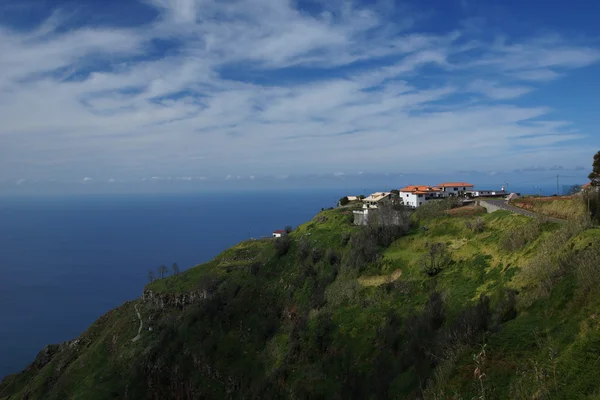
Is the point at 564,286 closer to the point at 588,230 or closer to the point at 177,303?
the point at 588,230

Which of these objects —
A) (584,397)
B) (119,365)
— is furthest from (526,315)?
(119,365)

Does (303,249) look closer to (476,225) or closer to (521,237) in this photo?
(476,225)

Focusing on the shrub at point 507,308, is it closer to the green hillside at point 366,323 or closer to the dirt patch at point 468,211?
the green hillside at point 366,323

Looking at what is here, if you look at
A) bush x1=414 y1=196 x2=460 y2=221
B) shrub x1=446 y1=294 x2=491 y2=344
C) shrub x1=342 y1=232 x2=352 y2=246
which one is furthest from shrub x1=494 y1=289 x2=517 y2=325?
shrub x1=342 y1=232 x2=352 y2=246

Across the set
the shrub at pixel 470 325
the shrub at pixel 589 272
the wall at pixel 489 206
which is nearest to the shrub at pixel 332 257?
the wall at pixel 489 206

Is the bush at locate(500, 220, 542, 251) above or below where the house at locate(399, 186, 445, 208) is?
below

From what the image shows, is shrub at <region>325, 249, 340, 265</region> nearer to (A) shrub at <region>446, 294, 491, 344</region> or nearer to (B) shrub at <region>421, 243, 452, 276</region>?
(B) shrub at <region>421, 243, 452, 276</region>
